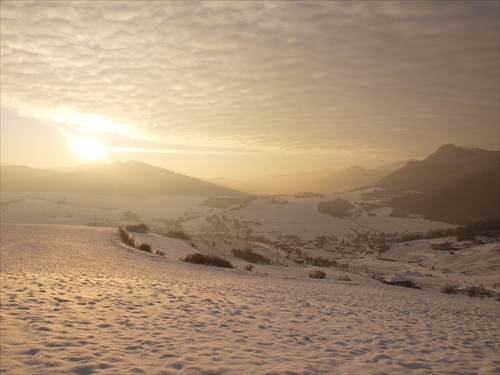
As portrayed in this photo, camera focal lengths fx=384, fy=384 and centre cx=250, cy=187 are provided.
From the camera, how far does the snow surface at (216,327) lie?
624 cm

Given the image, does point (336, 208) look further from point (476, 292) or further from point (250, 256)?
point (476, 292)

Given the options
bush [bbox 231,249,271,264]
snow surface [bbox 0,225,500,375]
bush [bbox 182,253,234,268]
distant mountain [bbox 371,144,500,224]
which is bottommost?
bush [bbox 231,249,271,264]

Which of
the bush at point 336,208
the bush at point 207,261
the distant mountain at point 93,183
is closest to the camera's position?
the bush at point 207,261

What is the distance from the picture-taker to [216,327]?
840 centimetres

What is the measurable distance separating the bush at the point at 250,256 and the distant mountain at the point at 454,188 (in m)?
60.6

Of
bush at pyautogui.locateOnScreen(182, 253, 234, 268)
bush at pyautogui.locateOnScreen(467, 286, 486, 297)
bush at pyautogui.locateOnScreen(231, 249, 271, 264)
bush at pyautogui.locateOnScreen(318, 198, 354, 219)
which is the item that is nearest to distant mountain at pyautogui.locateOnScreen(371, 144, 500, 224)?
bush at pyautogui.locateOnScreen(318, 198, 354, 219)

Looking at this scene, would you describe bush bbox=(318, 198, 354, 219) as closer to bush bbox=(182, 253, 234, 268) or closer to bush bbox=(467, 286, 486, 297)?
bush bbox=(467, 286, 486, 297)

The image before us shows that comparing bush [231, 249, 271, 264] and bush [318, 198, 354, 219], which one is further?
bush [318, 198, 354, 219]

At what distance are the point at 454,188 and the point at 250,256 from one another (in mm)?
88474

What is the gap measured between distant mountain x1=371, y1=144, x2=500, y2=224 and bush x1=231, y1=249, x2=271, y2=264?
199ft

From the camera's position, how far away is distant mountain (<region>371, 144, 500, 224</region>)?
298 feet

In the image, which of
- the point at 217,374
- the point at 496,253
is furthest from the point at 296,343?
the point at 496,253

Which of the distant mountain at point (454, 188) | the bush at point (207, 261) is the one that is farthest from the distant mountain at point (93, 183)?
the bush at point (207, 261)

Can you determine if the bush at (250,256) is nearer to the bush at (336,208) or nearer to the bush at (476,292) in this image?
the bush at (476,292)
